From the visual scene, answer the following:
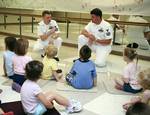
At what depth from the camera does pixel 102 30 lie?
15.5ft

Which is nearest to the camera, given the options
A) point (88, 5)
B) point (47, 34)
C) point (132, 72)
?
point (132, 72)

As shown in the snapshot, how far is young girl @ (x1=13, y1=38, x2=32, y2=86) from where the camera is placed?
3389 millimetres

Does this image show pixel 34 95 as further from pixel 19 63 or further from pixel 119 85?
pixel 119 85

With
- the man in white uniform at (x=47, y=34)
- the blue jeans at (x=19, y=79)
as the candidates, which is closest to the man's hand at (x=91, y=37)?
the man in white uniform at (x=47, y=34)

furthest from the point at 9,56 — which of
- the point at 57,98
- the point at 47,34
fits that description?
the point at 47,34

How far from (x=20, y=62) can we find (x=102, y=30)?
74.4 inches

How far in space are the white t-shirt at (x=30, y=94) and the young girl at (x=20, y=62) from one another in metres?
0.90

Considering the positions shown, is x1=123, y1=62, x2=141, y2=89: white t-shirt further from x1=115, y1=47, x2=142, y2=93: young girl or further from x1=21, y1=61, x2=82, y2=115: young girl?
x1=21, y1=61, x2=82, y2=115: young girl

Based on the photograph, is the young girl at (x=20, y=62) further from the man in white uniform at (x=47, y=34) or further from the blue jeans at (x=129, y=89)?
the man in white uniform at (x=47, y=34)

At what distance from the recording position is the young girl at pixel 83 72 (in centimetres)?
342

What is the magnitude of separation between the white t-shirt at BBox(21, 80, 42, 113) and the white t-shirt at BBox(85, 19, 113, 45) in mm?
2489

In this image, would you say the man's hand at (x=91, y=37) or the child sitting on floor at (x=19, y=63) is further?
the man's hand at (x=91, y=37)

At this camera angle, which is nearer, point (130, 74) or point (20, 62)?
point (130, 74)

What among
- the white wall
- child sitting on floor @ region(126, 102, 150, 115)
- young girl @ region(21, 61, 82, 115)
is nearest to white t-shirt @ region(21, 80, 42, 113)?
young girl @ region(21, 61, 82, 115)
